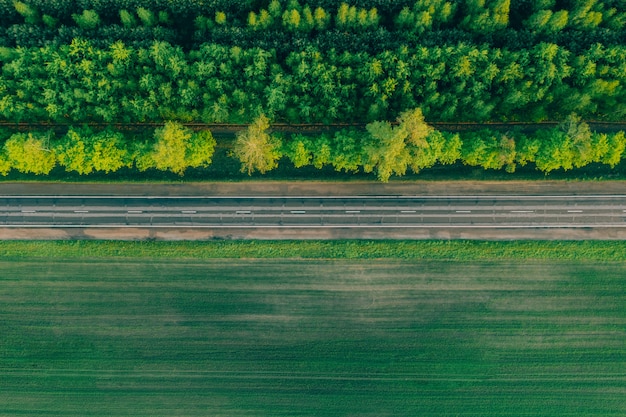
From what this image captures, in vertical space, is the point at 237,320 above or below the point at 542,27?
below

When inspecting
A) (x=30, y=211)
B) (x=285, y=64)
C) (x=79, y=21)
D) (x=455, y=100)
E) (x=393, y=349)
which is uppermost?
(x=79, y=21)

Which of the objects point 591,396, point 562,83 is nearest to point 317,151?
point 562,83

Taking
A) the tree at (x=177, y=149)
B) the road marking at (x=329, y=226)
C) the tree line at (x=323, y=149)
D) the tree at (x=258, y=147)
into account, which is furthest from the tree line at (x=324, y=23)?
the road marking at (x=329, y=226)

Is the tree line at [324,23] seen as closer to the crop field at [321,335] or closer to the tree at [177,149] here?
the tree at [177,149]

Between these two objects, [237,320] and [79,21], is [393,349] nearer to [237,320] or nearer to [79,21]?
[237,320]

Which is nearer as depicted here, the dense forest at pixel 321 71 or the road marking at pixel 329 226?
the dense forest at pixel 321 71

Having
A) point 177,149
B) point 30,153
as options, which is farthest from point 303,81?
point 30,153
